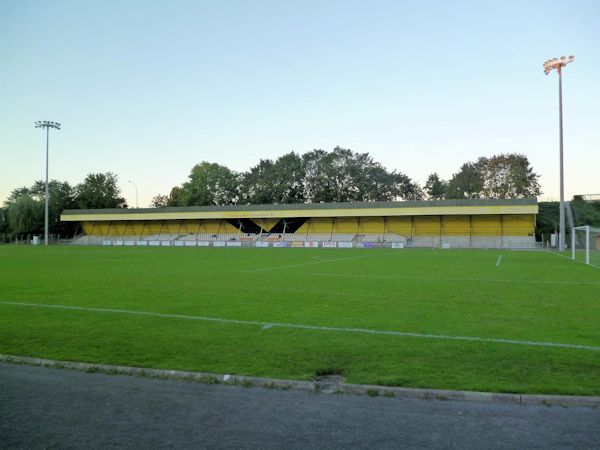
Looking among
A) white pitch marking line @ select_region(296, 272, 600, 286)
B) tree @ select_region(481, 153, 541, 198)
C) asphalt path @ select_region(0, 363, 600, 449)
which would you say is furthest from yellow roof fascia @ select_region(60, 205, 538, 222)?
asphalt path @ select_region(0, 363, 600, 449)

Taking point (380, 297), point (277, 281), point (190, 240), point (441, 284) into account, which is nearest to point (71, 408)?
point (380, 297)

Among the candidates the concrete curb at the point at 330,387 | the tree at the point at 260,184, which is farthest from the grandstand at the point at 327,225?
the concrete curb at the point at 330,387

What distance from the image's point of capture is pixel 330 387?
5426mm

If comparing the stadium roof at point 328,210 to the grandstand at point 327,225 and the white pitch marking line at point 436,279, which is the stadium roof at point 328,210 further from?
the white pitch marking line at point 436,279

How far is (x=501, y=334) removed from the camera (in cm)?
805

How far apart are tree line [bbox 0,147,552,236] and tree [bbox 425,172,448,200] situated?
0.59 feet

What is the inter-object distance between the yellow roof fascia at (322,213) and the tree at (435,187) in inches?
1171

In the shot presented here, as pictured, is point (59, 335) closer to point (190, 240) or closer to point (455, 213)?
point (455, 213)

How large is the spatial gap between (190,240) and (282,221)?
13610 millimetres

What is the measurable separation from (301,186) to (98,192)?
129 feet

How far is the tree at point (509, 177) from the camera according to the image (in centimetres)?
7175

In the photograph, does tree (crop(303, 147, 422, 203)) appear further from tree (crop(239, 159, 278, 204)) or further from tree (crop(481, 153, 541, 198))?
tree (crop(481, 153, 541, 198))

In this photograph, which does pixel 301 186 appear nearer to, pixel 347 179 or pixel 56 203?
pixel 347 179

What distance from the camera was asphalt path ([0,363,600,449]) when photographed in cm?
409
